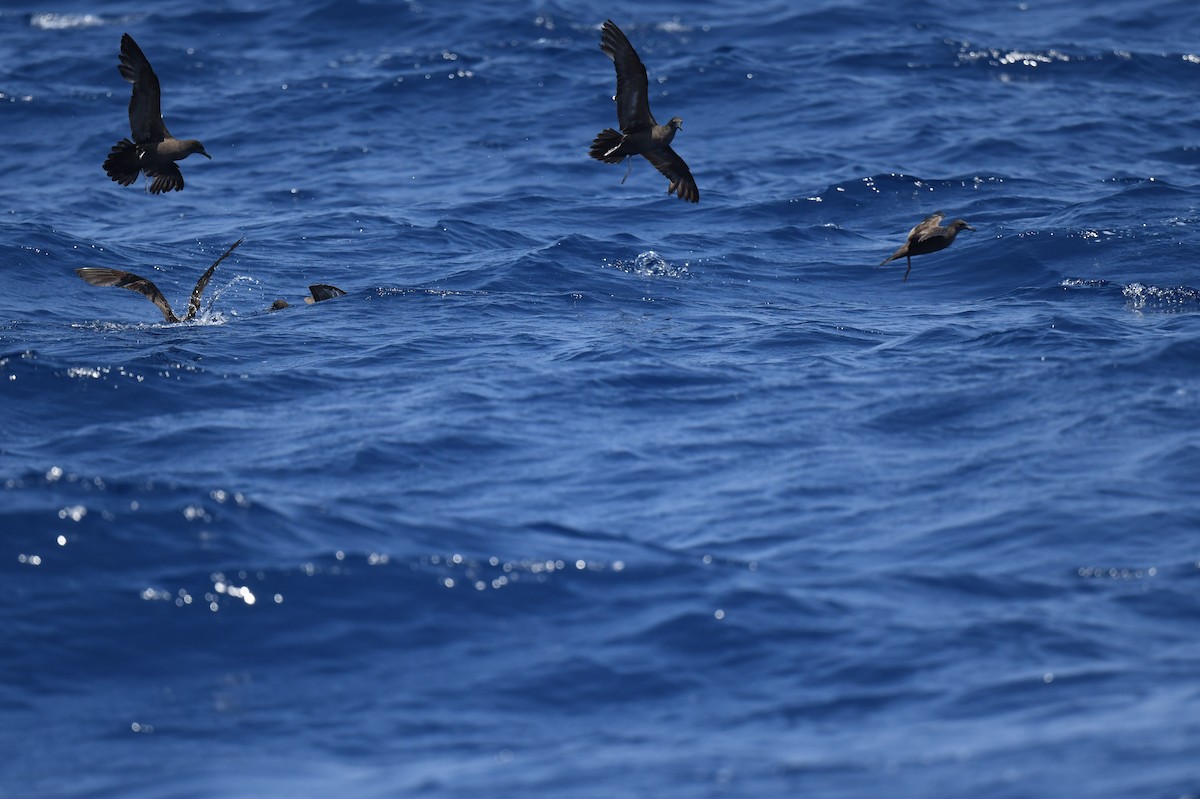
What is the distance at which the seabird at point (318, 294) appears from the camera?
14742mm

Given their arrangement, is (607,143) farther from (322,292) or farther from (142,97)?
(142,97)

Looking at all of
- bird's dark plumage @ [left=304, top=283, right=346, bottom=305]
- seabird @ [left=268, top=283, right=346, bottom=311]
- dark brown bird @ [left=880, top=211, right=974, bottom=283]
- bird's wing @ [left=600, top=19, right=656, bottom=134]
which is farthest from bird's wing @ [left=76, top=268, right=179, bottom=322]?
dark brown bird @ [left=880, top=211, right=974, bottom=283]

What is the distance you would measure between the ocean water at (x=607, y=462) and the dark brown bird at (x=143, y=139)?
59.6 inches

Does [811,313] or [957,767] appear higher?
[957,767]

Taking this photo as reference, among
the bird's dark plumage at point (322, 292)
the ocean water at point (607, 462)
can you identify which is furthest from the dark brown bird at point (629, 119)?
the bird's dark plumage at point (322, 292)

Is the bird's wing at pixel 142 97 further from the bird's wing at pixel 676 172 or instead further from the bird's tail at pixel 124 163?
the bird's wing at pixel 676 172

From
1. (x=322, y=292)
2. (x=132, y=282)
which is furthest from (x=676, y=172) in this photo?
(x=132, y=282)

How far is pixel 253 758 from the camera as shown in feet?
24.3

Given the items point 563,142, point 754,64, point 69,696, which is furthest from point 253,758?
point 754,64

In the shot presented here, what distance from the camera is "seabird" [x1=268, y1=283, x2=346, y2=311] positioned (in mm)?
14742

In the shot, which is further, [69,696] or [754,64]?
[754,64]

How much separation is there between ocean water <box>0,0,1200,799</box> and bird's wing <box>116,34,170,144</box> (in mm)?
1842

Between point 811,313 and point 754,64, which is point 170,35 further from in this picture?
point 811,313

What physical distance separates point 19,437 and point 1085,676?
773 centimetres
